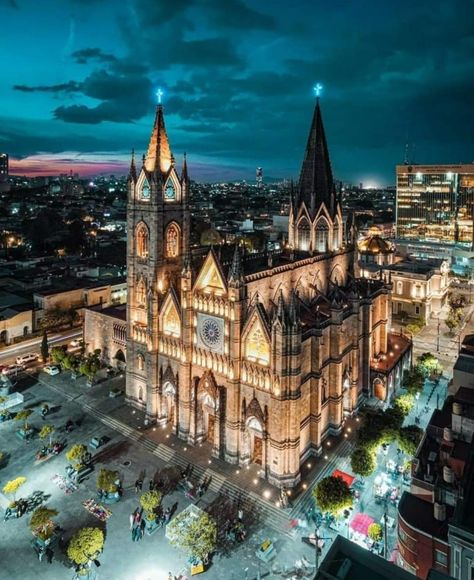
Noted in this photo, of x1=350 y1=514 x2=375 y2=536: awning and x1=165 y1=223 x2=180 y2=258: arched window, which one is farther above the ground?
x1=165 y1=223 x2=180 y2=258: arched window

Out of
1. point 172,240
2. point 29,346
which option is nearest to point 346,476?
point 172,240

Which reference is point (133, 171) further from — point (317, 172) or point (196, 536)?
point (196, 536)

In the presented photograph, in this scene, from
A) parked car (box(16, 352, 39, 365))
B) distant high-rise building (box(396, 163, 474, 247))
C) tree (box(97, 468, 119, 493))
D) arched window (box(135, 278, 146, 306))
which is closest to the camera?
tree (box(97, 468, 119, 493))

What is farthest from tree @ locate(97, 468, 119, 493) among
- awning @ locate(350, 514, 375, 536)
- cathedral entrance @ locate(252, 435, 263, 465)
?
awning @ locate(350, 514, 375, 536)

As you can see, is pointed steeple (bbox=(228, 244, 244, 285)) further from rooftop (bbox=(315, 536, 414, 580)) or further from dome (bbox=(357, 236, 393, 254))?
dome (bbox=(357, 236, 393, 254))

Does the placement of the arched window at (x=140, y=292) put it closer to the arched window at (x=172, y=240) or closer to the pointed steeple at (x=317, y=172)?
the arched window at (x=172, y=240)

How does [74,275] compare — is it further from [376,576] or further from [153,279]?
[376,576]
